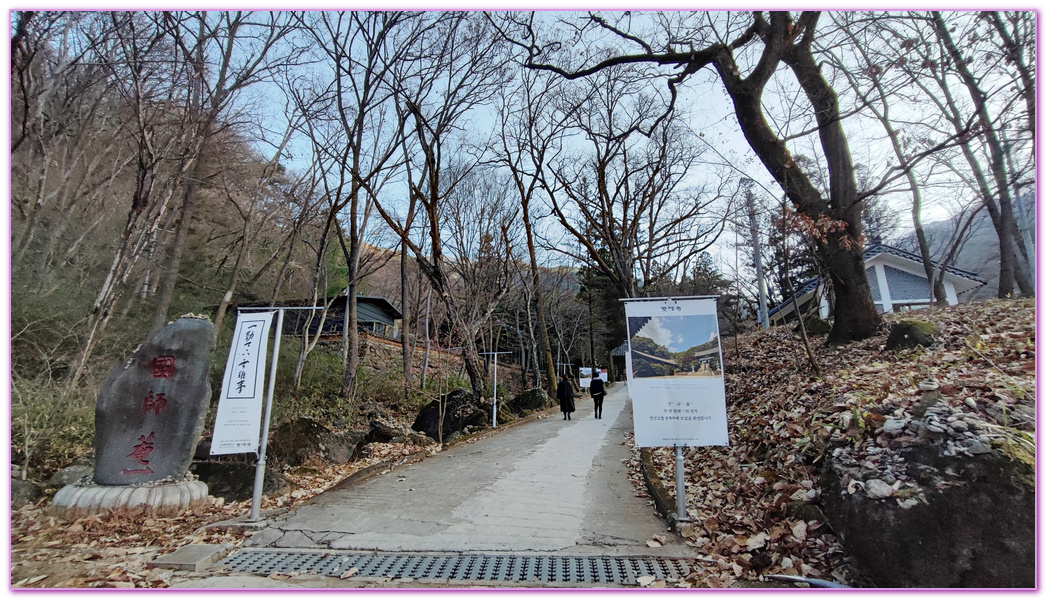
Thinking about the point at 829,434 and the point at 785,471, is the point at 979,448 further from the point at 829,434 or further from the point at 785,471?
the point at 785,471

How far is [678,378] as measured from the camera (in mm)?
4930

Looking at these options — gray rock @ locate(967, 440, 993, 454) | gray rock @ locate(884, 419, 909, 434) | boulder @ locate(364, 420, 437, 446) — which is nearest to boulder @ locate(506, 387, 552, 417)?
boulder @ locate(364, 420, 437, 446)

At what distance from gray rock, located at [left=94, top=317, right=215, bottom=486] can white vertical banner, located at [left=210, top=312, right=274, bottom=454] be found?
0.81 meters

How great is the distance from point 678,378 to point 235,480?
5.94 m

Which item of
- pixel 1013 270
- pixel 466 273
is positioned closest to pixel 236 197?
pixel 466 273

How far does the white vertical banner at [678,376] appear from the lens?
4844 mm

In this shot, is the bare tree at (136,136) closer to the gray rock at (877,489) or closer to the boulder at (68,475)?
the boulder at (68,475)

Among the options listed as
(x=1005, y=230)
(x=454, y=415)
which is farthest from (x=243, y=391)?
(x=1005, y=230)

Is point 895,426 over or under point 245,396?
under

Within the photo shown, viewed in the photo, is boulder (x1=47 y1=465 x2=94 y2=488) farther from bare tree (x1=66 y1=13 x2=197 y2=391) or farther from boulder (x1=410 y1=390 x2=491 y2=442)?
boulder (x1=410 y1=390 x2=491 y2=442)

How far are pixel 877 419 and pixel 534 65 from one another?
908 centimetres

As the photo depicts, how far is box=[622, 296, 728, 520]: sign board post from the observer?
484cm

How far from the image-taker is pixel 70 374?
7934 millimetres

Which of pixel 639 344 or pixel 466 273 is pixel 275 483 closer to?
pixel 639 344
